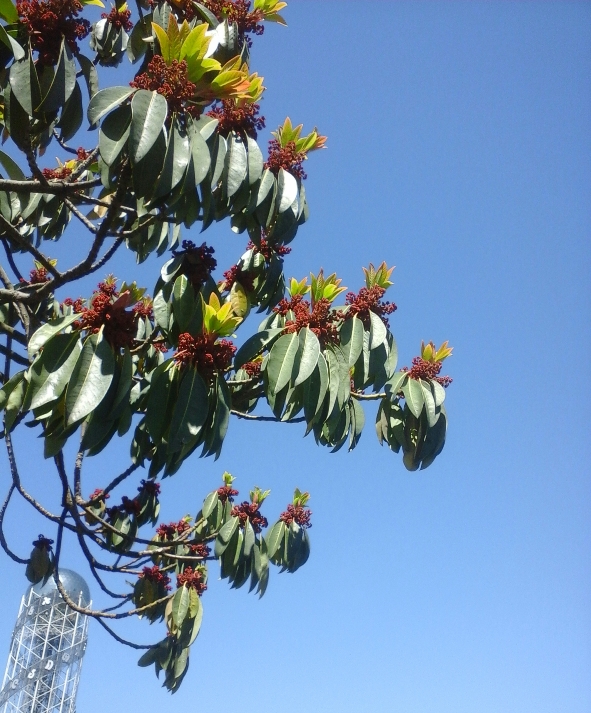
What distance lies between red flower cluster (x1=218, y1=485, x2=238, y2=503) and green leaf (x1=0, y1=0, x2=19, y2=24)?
3026 mm

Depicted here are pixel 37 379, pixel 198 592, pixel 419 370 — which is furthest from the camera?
pixel 198 592

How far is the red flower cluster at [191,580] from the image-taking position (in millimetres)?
4465

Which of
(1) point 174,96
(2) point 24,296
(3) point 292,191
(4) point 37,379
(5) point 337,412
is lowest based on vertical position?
(4) point 37,379

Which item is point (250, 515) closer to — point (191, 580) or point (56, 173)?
point (191, 580)

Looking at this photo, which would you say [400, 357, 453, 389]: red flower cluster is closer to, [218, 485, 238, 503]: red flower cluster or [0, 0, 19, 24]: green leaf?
[218, 485, 238, 503]: red flower cluster

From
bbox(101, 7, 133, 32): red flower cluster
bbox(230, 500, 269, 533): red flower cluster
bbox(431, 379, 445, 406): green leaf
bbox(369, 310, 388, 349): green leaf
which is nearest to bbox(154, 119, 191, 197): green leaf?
bbox(369, 310, 388, 349): green leaf

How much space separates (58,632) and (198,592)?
580 inches

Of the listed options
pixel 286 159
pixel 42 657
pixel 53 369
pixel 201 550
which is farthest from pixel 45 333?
pixel 42 657

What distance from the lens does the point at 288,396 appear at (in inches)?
116

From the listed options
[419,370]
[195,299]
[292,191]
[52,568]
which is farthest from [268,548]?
[292,191]

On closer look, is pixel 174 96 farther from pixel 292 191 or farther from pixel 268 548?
pixel 268 548

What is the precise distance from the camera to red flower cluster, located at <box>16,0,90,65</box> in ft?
9.86

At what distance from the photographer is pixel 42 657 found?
17109 mm

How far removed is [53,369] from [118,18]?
259 cm
